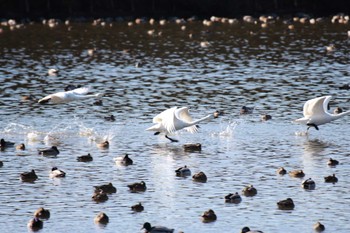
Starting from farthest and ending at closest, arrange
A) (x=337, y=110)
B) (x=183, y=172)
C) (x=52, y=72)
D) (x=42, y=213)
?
(x=52, y=72) < (x=337, y=110) < (x=183, y=172) < (x=42, y=213)

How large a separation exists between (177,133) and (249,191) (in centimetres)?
1003

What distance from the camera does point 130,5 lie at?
93938mm

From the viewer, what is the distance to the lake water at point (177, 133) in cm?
2756

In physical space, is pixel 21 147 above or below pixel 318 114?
below

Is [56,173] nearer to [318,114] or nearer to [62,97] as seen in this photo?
[62,97]

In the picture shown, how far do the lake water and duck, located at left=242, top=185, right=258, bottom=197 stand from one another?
276mm

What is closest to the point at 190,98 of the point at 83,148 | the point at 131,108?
the point at 131,108

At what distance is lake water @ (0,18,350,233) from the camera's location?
27.6 meters

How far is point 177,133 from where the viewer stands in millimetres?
38656

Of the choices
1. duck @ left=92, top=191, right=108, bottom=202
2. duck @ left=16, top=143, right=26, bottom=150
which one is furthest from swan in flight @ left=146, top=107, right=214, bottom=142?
duck @ left=92, top=191, right=108, bottom=202

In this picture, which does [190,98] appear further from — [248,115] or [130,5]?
[130,5]

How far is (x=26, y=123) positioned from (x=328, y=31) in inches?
1607

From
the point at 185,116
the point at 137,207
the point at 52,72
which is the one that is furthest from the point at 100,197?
the point at 52,72

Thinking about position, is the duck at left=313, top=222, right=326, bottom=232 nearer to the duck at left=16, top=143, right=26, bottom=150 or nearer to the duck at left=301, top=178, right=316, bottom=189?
the duck at left=301, top=178, right=316, bottom=189
